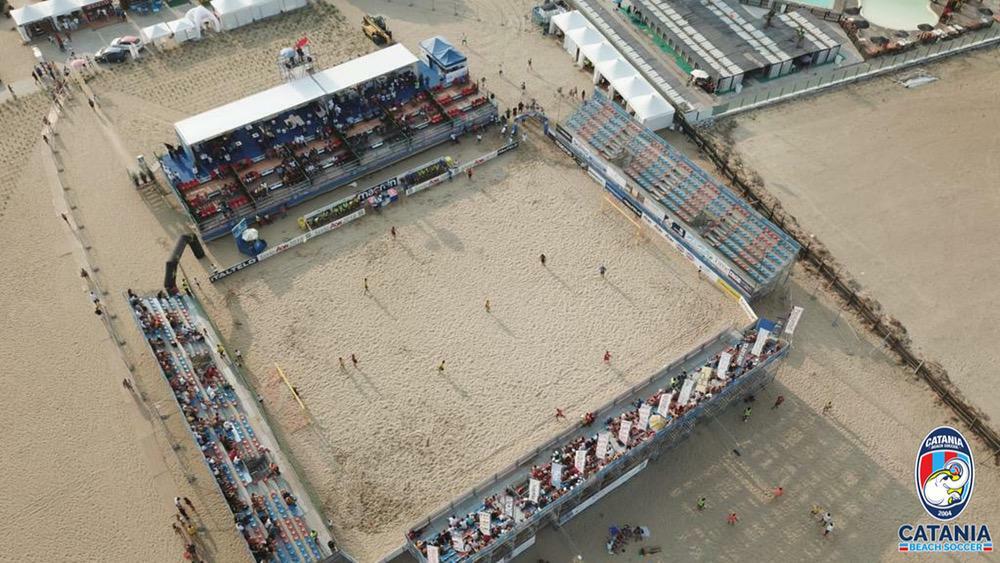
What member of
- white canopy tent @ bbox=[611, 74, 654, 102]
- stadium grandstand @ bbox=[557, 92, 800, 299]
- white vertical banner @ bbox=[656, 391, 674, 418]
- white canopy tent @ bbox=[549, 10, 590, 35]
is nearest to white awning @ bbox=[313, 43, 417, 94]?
stadium grandstand @ bbox=[557, 92, 800, 299]

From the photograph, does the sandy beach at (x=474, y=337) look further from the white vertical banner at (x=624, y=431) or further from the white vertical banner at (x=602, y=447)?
the white vertical banner at (x=624, y=431)

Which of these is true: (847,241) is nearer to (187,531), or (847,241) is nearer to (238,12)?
(187,531)

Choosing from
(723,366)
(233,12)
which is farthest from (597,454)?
(233,12)

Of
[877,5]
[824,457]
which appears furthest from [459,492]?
[877,5]

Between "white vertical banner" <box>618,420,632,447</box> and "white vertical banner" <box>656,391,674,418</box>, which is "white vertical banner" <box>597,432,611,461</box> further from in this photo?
"white vertical banner" <box>656,391,674,418</box>

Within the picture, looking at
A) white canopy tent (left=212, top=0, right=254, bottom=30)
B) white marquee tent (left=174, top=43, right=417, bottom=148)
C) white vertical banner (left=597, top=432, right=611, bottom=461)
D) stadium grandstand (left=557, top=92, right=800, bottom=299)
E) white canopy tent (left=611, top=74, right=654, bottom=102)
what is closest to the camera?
white vertical banner (left=597, top=432, right=611, bottom=461)
